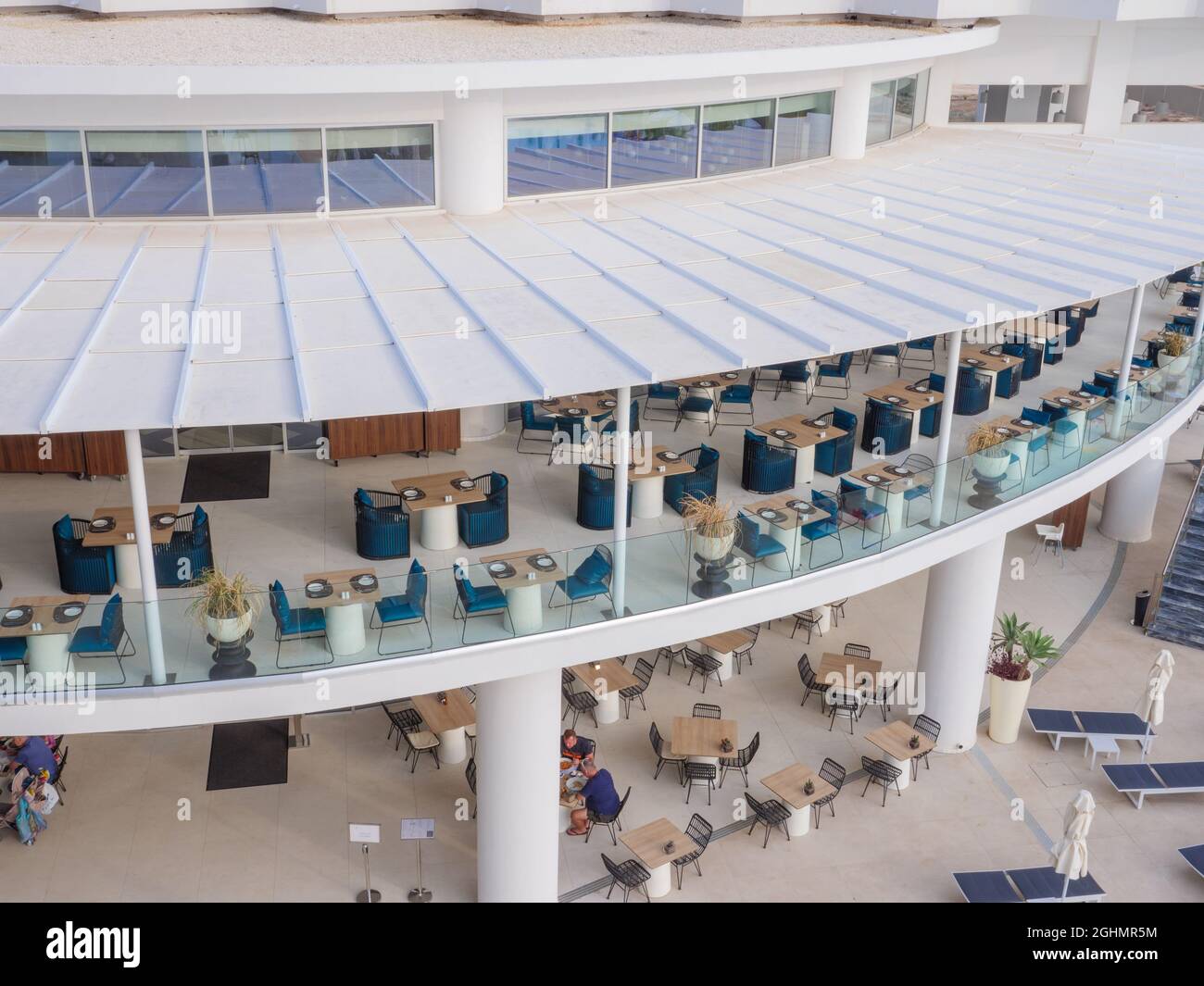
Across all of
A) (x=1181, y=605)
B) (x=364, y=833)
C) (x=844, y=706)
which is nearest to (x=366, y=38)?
(x=364, y=833)

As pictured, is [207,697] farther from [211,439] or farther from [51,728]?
[211,439]

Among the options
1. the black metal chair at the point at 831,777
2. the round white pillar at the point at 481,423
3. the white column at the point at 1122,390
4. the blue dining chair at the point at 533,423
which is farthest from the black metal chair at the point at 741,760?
the white column at the point at 1122,390

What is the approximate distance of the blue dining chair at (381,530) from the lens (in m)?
14.9

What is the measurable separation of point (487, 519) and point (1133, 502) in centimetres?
1676

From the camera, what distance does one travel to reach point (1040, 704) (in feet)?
69.1

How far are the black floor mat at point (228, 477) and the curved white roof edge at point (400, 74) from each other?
5087 millimetres

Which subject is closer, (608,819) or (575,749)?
(608,819)

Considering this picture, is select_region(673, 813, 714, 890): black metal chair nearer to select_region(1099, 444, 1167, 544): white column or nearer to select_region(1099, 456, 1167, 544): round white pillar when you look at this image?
select_region(1099, 444, 1167, 544): white column

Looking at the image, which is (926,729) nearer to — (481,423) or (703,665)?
(703,665)

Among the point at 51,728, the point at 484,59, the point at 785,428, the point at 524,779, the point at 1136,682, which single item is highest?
the point at 484,59

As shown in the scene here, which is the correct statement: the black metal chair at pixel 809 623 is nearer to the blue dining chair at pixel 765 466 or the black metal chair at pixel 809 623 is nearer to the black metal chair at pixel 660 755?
the black metal chair at pixel 660 755

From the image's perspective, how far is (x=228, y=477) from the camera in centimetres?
1738
